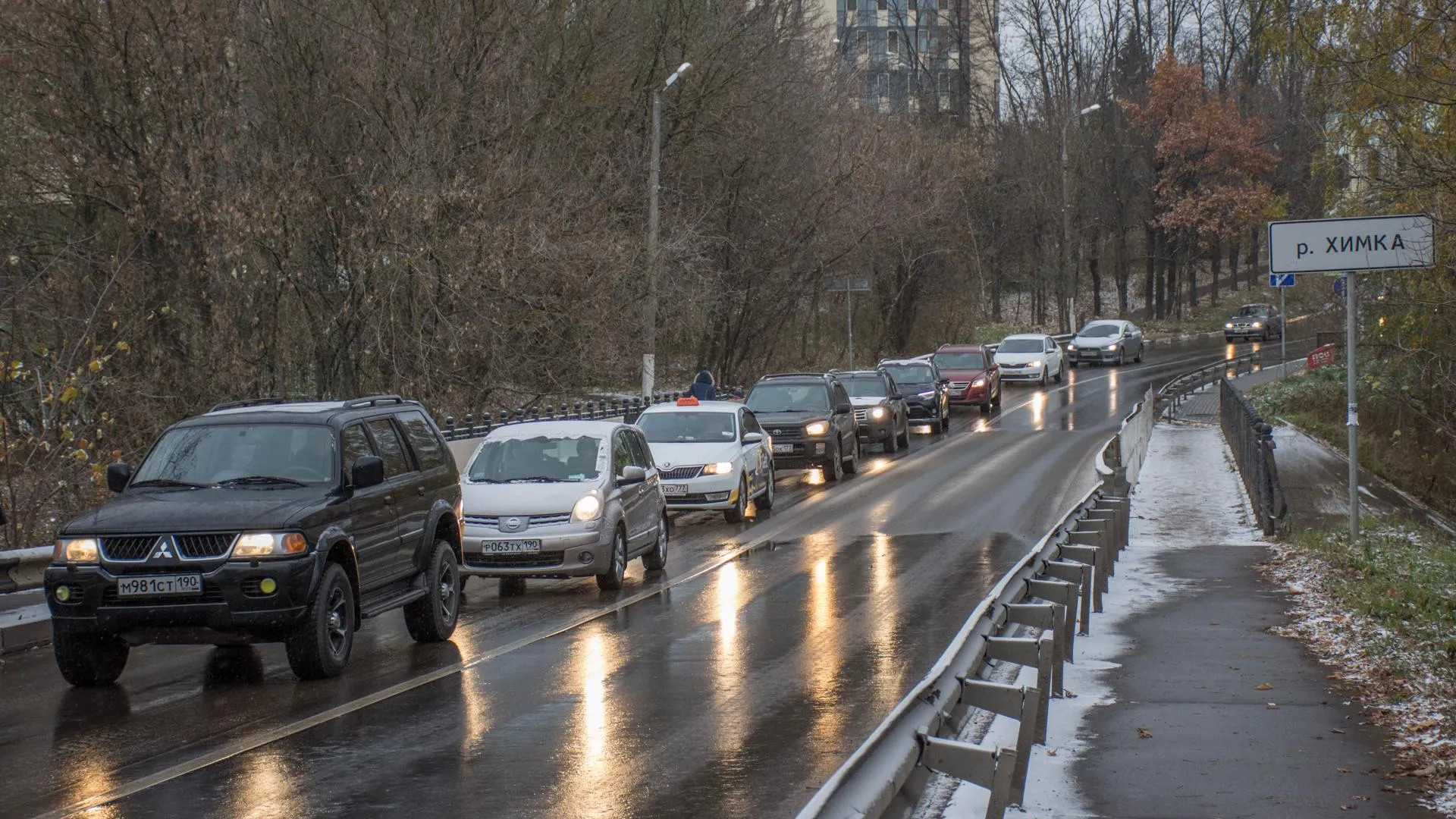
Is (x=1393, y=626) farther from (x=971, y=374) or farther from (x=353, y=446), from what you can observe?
(x=971, y=374)

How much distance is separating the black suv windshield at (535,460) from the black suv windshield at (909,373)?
2252 cm

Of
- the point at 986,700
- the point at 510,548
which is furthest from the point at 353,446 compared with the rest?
the point at 986,700

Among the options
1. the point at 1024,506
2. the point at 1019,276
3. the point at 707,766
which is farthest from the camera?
the point at 1019,276

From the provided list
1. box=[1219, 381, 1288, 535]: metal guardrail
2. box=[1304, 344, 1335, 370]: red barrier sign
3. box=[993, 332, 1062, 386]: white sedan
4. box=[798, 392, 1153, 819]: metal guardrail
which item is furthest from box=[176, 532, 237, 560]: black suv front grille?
box=[993, 332, 1062, 386]: white sedan

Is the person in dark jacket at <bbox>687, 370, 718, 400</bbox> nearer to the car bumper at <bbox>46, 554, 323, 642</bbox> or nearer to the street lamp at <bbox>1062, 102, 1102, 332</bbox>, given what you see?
the car bumper at <bbox>46, 554, 323, 642</bbox>

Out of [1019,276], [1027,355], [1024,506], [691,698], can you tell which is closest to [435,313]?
[1024,506]

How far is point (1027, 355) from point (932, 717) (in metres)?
48.9

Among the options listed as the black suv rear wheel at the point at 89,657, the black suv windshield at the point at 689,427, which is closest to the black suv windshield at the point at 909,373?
the black suv windshield at the point at 689,427

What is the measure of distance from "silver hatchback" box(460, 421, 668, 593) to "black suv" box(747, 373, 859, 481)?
10.7 meters

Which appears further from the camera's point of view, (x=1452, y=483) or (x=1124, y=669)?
(x=1452, y=483)

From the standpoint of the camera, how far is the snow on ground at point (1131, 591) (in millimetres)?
7266

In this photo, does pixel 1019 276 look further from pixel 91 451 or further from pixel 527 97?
pixel 91 451

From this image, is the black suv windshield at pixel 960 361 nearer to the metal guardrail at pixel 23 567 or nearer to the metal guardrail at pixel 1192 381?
the metal guardrail at pixel 1192 381

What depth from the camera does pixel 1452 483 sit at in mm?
26625
